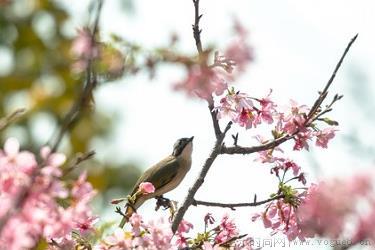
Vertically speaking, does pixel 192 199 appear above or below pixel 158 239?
above

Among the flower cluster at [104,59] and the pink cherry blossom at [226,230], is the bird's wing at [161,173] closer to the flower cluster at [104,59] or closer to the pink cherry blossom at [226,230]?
the pink cherry blossom at [226,230]

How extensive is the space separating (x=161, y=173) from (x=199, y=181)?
1.61 meters

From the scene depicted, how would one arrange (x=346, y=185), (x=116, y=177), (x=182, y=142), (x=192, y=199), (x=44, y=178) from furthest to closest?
(x=116, y=177)
(x=182, y=142)
(x=192, y=199)
(x=44, y=178)
(x=346, y=185)

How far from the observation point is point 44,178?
217cm

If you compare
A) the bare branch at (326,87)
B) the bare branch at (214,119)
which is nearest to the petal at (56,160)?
the bare branch at (326,87)

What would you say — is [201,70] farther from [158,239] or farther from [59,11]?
[59,11]

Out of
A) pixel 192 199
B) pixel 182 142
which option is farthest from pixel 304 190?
pixel 182 142

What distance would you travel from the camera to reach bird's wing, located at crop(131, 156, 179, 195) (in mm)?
5180

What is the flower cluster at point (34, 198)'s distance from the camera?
2131 mm

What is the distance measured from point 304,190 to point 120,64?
127 centimetres

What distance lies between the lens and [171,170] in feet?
17.7

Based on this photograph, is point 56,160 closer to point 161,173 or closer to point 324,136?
point 324,136

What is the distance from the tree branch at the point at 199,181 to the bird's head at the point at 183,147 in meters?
1.94

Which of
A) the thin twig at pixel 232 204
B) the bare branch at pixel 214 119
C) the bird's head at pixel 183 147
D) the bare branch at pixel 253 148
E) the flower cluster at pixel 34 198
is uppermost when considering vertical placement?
the bird's head at pixel 183 147
